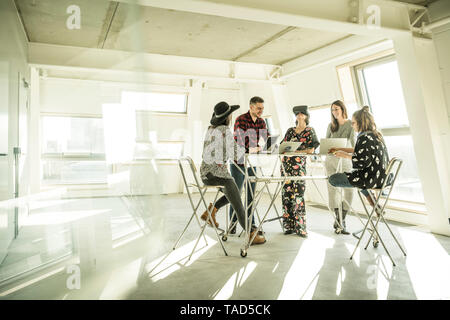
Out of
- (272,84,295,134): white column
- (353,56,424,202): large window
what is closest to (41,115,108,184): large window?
(272,84,295,134): white column

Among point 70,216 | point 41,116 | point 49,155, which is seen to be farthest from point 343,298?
point 41,116

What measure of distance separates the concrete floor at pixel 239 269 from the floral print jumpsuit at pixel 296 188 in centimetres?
21

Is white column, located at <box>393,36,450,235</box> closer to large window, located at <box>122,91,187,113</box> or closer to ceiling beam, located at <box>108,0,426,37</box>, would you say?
ceiling beam, located at <box>108,0,426,37</box>

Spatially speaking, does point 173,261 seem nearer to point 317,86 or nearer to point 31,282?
point 31,282

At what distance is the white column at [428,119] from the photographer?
3.99m

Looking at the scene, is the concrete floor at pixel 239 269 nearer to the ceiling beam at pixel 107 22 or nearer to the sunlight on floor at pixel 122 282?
the sunlight on floor at pixel 122 282

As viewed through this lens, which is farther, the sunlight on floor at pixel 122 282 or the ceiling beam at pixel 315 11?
the ceiling beam at pixel 315 11

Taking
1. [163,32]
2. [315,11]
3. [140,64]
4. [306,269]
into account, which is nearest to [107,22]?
[163,32]

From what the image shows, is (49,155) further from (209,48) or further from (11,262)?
(209,48)

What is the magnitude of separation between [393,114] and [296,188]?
2.60 meters

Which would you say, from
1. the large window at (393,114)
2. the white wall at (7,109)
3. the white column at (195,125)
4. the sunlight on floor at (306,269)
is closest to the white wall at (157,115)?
the white column at (195,125)

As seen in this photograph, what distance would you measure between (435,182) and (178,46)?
16.6 feet

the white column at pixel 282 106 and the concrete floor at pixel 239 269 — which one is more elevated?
the white column at pixel 282 106

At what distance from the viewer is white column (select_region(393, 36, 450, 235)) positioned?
399 centimetres
